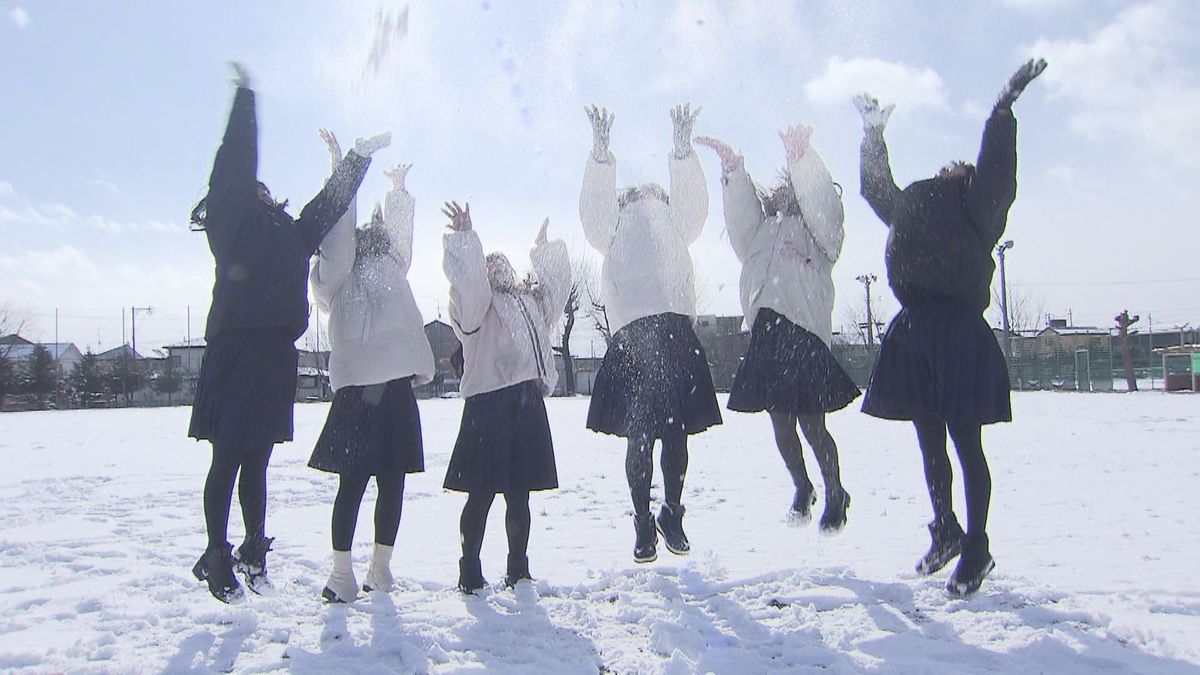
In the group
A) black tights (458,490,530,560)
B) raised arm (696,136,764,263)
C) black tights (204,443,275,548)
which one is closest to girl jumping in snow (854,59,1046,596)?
raised arm (696,136,764,263)

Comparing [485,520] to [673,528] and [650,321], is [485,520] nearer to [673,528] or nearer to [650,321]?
[673,528]

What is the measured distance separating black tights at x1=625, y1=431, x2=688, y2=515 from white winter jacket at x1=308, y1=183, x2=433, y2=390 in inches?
43.0

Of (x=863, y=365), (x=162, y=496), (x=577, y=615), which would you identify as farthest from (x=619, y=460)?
(x=863, y=365)

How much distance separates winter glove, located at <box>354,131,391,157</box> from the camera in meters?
3.94

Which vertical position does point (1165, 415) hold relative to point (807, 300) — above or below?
below

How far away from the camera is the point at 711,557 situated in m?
4.42

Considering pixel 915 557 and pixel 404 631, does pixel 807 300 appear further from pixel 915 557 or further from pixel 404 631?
pixel 404 631

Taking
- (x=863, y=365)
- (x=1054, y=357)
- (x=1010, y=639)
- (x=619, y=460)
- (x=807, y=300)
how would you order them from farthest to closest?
(x=863, y=365) < (x=1054, y=357) < (x=619, y=460) < (x=807, y=300) < (x=1010, y=639)

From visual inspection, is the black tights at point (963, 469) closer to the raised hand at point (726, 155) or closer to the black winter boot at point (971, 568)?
the black winter boot at point (971, 568)

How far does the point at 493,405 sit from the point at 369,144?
1.36 m

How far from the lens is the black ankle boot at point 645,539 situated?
157 inches

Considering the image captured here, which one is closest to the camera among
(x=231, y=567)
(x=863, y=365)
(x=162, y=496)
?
(x=231, y=567)

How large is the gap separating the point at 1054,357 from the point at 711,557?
3780 cm

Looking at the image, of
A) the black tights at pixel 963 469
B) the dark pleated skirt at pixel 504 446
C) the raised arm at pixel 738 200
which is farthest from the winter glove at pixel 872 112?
the dark pleated skirt at pixel 504 446
